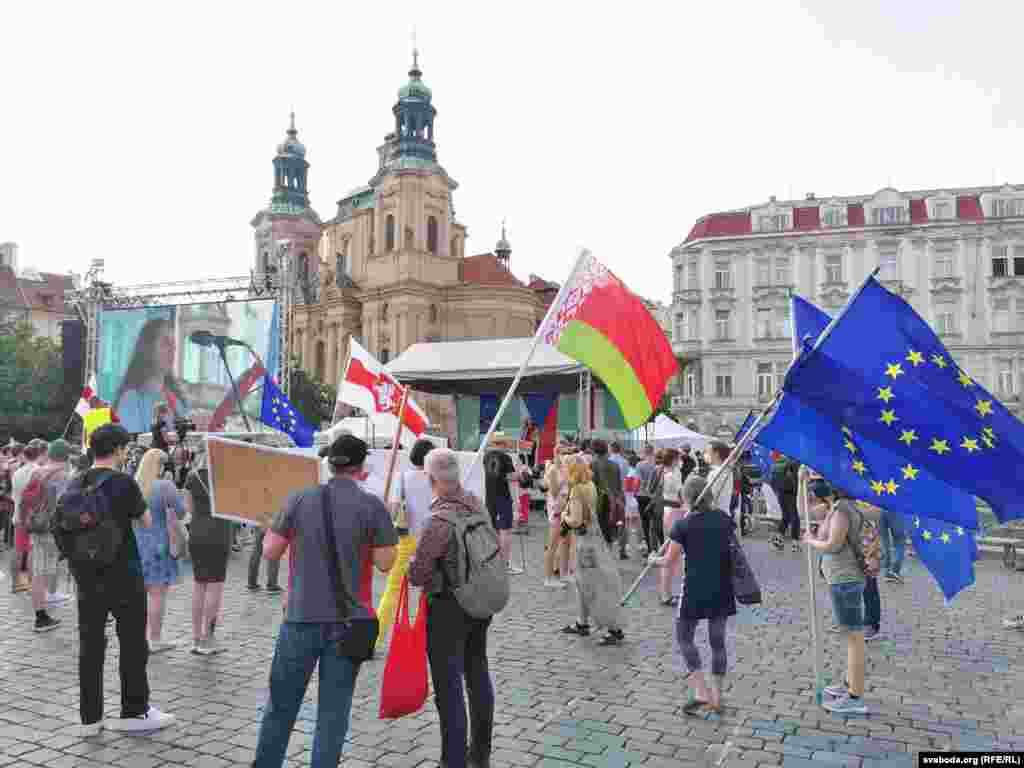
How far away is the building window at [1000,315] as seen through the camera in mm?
52438

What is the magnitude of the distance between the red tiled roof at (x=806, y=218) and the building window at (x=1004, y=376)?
14379 mm

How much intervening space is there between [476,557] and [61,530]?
8.98 ft

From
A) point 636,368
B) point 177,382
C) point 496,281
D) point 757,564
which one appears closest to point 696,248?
point 496,281

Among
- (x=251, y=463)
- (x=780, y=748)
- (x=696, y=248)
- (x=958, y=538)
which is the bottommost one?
(x=780, y=748)

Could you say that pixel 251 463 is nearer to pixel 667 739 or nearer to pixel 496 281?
pixel 667 739

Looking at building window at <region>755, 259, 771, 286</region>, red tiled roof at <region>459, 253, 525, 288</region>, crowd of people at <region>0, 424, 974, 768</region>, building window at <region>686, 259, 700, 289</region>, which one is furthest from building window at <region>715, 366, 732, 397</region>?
crowd of people at <region>0, 424, 974, 768</region>

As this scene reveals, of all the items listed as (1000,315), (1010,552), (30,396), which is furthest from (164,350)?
(1000,315)

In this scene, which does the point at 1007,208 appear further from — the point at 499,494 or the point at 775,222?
the point at 499,494

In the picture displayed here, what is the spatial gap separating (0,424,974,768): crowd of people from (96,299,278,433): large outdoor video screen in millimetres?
18618

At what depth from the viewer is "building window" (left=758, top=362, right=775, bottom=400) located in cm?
5475

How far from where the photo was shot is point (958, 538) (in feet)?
22.7

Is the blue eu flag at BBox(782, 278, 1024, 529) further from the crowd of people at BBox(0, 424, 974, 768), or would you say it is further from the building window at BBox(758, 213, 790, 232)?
the building window at BBox(758, 213, 790, 232)

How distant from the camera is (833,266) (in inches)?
2141

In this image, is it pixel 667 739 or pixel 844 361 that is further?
pixel 844 361
